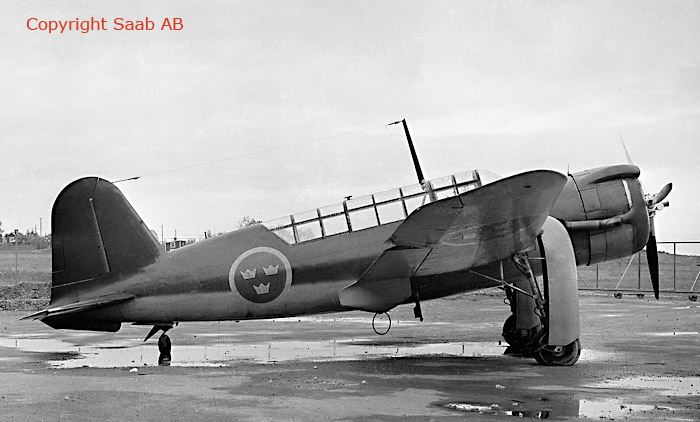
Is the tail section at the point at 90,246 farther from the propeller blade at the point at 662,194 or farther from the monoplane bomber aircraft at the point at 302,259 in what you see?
the propeller blade at the point at 662,194

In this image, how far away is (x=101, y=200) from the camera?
39.7ft

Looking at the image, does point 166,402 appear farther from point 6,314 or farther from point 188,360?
point 6,314

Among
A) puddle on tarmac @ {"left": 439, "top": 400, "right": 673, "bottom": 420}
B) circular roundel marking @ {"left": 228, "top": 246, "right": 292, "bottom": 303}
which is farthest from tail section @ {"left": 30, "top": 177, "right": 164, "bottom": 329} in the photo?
puddle on tarmac @ {"left": 439, "top": 400, "right": 673, "bottom": 420}

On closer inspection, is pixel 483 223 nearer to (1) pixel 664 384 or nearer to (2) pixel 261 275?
(1) pixel 664 384

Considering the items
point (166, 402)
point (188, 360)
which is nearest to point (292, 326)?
point (188, 360)

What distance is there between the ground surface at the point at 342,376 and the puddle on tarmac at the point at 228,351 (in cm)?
3

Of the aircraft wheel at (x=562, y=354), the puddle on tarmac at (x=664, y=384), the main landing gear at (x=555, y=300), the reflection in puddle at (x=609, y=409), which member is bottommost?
the puddle on tarmac at (x=664, y=384)

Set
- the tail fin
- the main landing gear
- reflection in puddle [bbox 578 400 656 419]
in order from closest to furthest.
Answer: reflection in puddle [bbox 578 400 656 419], the main landing gear, the tail fin

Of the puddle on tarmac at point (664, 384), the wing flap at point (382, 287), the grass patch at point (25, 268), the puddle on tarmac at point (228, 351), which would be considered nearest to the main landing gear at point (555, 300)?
the puddle on tarmac at point (664, 384)

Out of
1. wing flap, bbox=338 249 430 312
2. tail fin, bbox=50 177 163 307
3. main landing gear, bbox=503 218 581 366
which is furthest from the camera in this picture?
tail fin, bbox=50 177 163 307

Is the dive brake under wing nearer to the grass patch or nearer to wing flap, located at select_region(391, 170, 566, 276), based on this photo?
wing flap, located at select_region(391, 170, 566, 276)

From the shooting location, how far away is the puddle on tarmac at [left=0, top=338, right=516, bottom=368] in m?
12.0

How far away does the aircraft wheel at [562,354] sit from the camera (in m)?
11.2

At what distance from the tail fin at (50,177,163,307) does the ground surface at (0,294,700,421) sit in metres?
1.22
